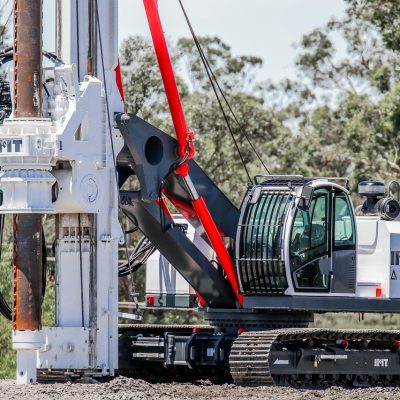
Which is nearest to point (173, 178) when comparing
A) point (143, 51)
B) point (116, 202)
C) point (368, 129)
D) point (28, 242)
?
point (116, 202)

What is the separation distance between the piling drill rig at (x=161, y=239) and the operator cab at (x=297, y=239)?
21 millimetres

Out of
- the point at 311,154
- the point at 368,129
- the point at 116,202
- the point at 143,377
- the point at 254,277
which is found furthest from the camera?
the point at 311,154

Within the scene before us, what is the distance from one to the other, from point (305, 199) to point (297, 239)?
592 mm

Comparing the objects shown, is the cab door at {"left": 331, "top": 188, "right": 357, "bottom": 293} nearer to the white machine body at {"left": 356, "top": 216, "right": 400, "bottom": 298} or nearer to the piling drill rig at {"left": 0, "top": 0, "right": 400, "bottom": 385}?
the piling drill rig at {"left": 0, "top": 0, "right": 400, "bottom": 385}

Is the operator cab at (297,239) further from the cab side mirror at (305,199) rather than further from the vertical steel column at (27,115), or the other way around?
the vertical steel column at (27,115)

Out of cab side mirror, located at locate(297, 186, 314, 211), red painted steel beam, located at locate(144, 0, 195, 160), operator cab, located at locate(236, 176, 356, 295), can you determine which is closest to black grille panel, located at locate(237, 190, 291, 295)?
operator cab, located at locate(236, 176, 356, 295)

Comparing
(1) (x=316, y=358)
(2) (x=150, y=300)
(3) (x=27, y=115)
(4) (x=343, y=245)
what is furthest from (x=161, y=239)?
(3) (x=27, y=115)

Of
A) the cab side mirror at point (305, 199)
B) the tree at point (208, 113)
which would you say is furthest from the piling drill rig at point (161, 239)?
the tree at point (208, 113)

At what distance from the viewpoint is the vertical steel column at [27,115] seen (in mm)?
18688

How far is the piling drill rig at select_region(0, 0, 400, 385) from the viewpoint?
742 inches

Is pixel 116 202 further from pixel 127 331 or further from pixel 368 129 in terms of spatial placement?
pixel 368 129

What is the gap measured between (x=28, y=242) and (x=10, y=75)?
2.22 m

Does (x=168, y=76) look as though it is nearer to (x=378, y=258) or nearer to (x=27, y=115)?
(x=27, y=115)

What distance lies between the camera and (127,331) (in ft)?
76.9
